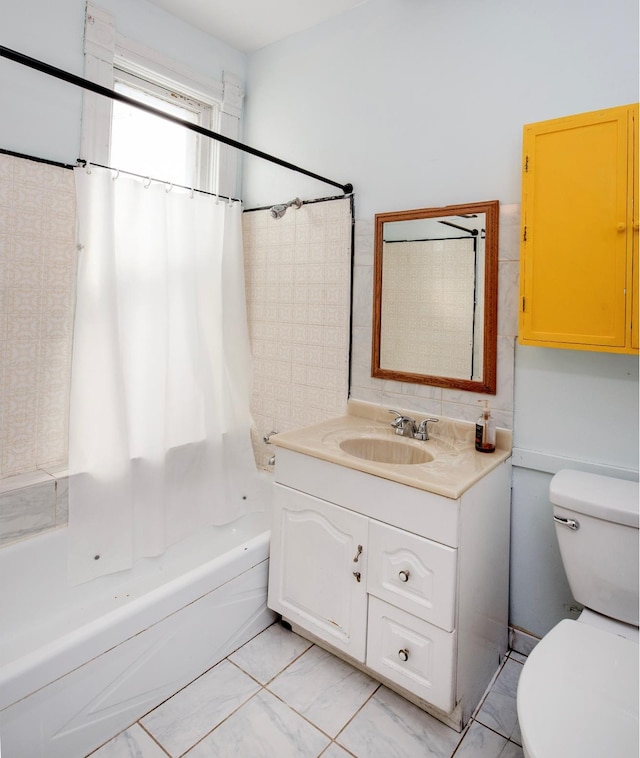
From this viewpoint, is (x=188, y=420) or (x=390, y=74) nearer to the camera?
(x=390, y=74)

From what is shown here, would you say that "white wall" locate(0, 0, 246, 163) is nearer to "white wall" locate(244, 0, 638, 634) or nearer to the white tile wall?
"white wall" locate(244, 0, 638, 634)

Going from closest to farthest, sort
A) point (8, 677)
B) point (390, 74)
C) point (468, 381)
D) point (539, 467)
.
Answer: point (8, 677) → point (539, 467) → point (468, 381) → point (390, 74)

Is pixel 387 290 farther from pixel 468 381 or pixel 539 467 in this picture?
pixel 539 467

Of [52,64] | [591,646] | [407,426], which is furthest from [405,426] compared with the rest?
[52,64]

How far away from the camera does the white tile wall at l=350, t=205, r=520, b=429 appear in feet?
5.57

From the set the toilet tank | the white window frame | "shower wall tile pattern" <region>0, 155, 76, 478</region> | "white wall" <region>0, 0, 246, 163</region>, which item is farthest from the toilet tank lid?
"white wall" <region>0, 0, 246, 163</region>

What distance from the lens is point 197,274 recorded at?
7.01 feet

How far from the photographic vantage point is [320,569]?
5.50ft

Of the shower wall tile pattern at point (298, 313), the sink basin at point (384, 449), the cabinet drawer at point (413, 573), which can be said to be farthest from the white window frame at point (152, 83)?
the cabinet drawer at point (413, 573)

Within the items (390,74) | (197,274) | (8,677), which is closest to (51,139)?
(197,274)

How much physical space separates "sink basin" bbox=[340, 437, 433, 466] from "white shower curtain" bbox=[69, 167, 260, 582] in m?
0.73

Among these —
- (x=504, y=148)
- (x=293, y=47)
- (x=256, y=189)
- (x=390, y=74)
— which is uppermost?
(x=293, y=47)

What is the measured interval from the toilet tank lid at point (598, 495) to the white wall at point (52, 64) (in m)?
2.26

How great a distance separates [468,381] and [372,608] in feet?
2.94
